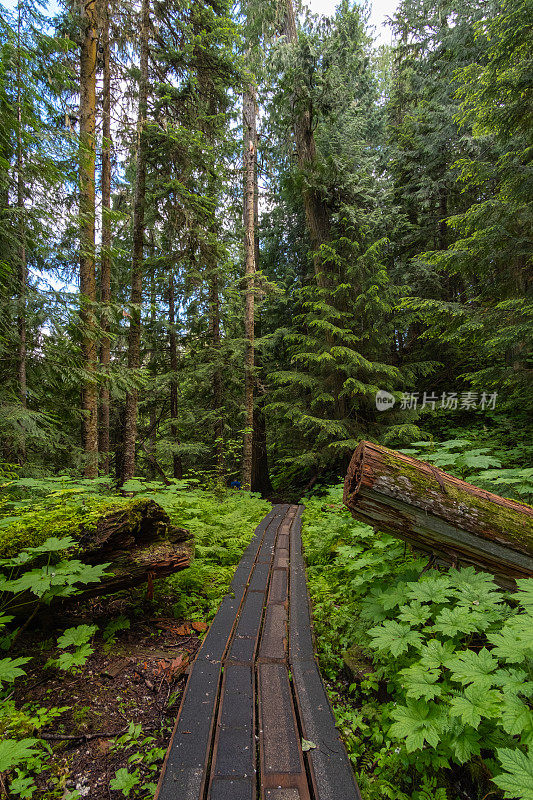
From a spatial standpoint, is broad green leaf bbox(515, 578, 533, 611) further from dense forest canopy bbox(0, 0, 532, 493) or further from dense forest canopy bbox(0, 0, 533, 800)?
dense forest canopy bbox(0, 0, 532, 493)

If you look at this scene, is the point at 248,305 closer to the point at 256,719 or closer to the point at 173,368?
the point at 173,368

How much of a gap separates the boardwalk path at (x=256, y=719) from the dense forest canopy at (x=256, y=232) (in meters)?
3.46

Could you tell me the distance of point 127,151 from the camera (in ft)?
28.1

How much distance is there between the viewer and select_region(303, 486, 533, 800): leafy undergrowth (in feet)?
5.12

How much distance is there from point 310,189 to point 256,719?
11.0 meters

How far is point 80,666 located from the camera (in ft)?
8.72

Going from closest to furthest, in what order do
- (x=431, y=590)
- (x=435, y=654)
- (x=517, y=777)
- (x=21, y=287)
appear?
(x=517, y=777)
(x=435, y=654)
(x=431, y=590)
(x=21, y=287)

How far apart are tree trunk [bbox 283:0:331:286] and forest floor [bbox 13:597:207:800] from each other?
8.83 m

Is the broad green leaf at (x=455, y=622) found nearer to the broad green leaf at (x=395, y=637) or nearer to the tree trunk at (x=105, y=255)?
the broad green leaf at (x=395, y=637)

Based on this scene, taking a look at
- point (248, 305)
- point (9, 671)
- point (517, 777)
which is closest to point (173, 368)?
point (248, 305)

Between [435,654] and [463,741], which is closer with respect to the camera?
[463,741]

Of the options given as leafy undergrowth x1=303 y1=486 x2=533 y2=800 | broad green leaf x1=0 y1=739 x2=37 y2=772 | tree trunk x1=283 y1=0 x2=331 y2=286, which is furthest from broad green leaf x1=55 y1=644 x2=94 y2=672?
tree trunk x1=283 y1=0 x2=331 y2=286

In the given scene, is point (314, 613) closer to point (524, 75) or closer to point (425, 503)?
point (425, 503)

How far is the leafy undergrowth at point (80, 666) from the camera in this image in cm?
184
